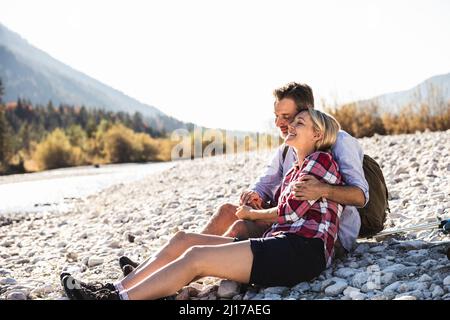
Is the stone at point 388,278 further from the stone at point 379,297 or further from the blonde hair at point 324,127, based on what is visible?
the blonde hair at point 324,127

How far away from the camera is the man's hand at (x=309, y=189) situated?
3.20 m

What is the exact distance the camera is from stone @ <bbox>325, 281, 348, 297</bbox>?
124 inches

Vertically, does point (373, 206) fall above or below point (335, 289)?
above

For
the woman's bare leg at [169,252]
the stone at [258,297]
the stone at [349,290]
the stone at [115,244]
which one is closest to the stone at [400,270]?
the stone at [349,290]

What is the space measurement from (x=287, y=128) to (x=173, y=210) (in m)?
3.66

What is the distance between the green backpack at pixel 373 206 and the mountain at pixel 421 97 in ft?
28.8

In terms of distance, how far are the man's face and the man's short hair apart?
3cm

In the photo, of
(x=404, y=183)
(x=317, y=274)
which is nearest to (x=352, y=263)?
(x=317, y=274)

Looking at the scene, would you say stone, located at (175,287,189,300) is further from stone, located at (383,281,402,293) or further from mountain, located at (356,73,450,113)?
mountain, located at (356,73,450,113)

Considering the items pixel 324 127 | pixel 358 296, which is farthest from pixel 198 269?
pixel 324 127

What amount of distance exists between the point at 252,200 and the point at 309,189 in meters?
0.75

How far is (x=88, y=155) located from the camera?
30812 millimetres

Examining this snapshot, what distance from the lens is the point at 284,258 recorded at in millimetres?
3150

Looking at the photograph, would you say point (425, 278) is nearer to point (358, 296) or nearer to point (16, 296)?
point (358, 296)
